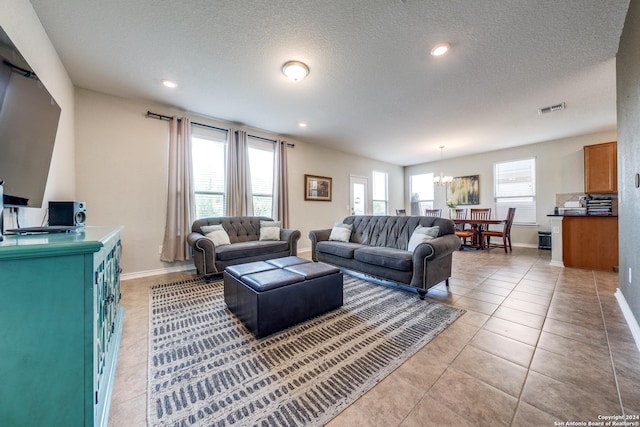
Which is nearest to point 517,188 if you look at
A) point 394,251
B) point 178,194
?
point 394,251

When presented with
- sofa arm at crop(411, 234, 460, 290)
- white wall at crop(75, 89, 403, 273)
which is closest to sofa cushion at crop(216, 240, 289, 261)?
white wall at crop(75, 89, 403, 273)

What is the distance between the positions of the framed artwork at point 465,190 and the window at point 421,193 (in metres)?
0.74

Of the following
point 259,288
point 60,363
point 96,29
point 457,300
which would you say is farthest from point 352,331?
point 96,29

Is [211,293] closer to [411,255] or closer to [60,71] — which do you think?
[411,255]

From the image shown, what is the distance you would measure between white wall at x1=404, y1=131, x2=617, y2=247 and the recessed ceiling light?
5041mm

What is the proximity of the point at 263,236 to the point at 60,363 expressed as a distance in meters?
3.20

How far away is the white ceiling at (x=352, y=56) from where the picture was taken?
1.89 m

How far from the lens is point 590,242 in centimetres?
367

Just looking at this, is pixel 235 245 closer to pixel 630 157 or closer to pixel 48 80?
pixel 48 80

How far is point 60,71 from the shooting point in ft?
8.15

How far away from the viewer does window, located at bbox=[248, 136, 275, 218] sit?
4570 mm

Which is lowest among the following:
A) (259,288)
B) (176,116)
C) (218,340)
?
(218,340)

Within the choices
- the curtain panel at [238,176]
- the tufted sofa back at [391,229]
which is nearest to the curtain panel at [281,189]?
the curtain panel at [238,176]

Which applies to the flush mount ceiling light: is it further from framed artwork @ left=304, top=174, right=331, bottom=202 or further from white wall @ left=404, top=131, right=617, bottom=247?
white wall @ left=404, top=131, right=617, bottom=247
